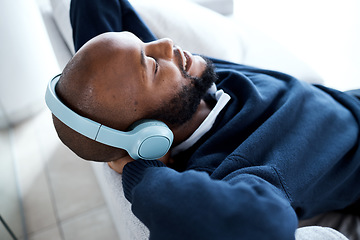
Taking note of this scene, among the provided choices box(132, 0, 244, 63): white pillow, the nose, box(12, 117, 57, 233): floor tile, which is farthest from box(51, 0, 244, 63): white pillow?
→ box(12, 117, 57, 233): floor tile

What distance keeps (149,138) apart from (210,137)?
229 millimetres

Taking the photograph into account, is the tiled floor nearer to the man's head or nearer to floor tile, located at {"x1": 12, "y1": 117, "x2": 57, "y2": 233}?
floor tile, located at {"x1": 12, "y1": 117, "x2": 57, "y2": 233}

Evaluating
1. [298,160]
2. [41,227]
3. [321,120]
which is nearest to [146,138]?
[298,160]

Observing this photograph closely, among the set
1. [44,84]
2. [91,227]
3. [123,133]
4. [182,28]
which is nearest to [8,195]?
[91,227]

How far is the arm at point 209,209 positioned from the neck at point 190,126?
26cm

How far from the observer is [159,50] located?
2.71ft

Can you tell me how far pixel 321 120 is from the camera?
941 mm

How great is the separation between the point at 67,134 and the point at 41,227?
0.82 meters

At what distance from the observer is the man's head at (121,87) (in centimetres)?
71

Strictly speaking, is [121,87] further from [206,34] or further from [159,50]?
[206,34]

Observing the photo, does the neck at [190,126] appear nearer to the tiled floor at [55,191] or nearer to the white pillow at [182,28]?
the white pillow at [182,28]

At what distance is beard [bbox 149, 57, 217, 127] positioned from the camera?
0.80 meters

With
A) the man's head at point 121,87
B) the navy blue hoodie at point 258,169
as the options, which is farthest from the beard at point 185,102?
the navy blue hoodie at point 258,169

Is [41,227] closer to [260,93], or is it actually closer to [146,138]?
[146,138]
